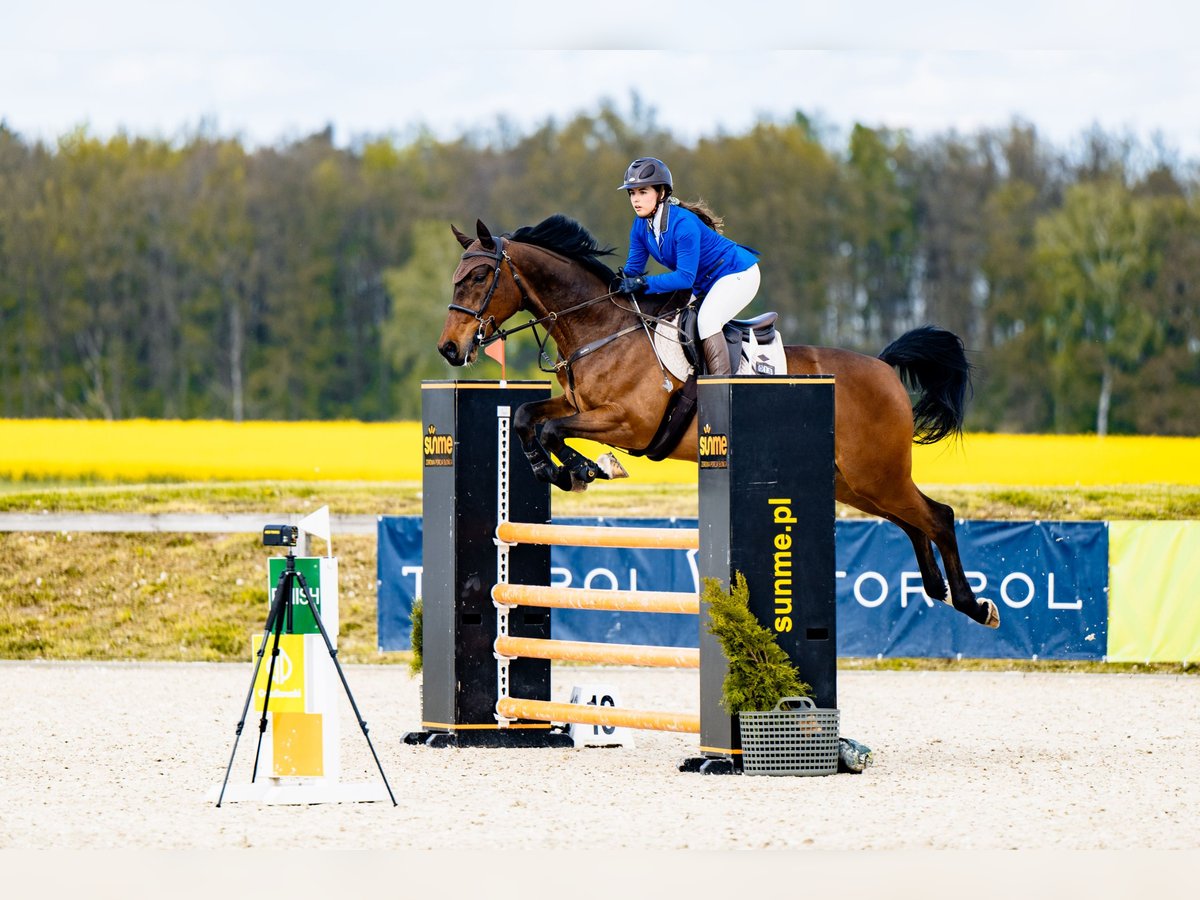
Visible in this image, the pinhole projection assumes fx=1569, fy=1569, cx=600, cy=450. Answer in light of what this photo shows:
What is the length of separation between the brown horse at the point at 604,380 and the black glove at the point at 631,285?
0.37ft

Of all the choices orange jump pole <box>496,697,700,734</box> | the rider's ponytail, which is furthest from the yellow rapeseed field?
the rider's ponytail

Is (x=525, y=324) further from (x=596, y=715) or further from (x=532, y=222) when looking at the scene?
(x=532, y=222)

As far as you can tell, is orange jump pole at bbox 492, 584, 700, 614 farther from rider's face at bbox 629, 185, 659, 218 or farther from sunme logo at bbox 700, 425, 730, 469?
rider's face at bbox 629, 185, 659, 218

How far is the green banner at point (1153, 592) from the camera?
471 inches

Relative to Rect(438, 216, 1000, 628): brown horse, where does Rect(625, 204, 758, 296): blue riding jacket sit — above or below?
above

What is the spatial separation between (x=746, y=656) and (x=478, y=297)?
85.5 inches

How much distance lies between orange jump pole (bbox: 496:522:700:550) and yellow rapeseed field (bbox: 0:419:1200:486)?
10424 millimetres

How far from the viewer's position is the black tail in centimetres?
878

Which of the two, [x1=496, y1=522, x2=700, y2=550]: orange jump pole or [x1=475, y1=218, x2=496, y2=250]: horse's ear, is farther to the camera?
[x1=475, y1=218, x2=496, y2=250]: horse's ear

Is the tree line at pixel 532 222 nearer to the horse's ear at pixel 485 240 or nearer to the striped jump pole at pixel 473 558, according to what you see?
the striped jump pole at pixel 473 558

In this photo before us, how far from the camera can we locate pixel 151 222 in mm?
33906

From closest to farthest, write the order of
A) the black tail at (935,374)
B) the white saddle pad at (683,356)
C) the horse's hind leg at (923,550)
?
1. the white saddle pad at (683,356)
2. the horse's hind leg at (923,550)
3. the black tail at (935,374)

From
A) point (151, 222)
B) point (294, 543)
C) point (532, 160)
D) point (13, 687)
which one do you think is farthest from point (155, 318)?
point (294, 543)

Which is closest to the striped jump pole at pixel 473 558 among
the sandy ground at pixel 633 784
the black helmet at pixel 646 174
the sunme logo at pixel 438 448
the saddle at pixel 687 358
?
the sunme logo at pixel 438 448
